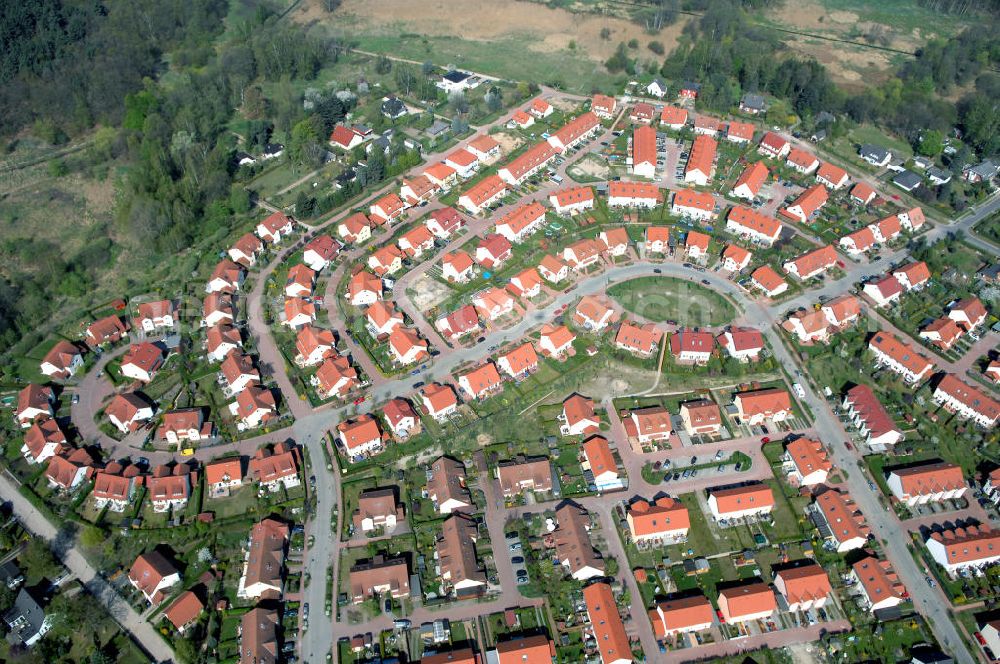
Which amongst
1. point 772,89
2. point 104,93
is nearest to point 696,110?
point 772,89

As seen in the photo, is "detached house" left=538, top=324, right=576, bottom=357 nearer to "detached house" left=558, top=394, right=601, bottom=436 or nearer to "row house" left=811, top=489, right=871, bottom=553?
"detached house" left=558, top=394, right=601, bottom=436

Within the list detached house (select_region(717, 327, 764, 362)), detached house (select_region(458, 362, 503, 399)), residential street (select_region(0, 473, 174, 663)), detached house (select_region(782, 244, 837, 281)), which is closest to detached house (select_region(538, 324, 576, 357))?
detached house (select_region(458, 362, 503, 399))

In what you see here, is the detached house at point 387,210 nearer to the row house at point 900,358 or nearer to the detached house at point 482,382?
the detached house at point 482,382

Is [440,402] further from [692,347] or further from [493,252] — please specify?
[692,347]

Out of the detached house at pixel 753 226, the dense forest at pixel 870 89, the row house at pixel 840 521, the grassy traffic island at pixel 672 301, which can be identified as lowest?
the row house at pixel 840 521

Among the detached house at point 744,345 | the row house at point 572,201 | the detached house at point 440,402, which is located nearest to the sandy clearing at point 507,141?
the row house at point 572,201

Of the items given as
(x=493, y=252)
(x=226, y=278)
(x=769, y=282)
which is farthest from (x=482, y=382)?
(x=769, y=282)
